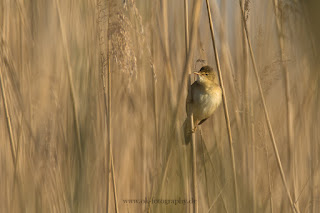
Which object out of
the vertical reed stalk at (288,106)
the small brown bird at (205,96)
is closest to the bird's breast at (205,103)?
the small brown bird at (205,96)

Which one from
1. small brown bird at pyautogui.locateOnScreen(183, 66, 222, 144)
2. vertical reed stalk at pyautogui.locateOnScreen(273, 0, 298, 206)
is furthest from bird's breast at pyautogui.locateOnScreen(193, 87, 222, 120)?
vertical reed stalk at pyautogui.locateOnScreen(273, 0, 298, 206)

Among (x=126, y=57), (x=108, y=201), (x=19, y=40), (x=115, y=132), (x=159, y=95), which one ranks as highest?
(x=19, y=40)

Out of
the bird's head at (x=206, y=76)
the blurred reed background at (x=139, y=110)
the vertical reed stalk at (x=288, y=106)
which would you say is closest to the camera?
the blurred reed background at (x=139, y=110)

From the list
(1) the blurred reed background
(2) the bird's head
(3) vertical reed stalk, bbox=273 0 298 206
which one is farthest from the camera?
(2) the bird's head

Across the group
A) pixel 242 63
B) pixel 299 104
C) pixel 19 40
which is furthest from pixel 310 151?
pixel 19 40

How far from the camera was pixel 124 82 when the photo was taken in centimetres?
232

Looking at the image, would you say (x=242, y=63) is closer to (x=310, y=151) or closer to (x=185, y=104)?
(x=185, y=104)

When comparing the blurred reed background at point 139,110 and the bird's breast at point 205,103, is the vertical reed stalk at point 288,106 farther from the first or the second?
the bird's breast at point 205,103

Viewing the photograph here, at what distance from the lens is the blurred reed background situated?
1.76 m

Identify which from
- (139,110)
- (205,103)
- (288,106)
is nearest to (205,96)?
(205,103)

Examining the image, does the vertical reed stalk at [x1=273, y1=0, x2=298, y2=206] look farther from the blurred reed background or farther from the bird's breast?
the bird's breast

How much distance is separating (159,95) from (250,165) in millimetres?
587

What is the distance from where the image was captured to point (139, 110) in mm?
2367

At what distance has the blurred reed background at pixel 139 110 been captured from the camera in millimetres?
1758
